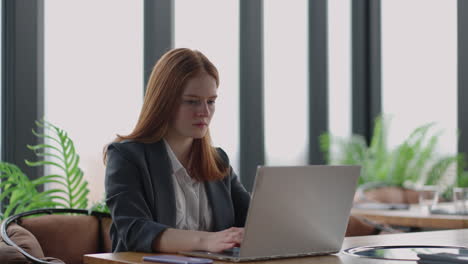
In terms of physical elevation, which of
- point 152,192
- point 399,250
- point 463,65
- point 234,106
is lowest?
point 399,250

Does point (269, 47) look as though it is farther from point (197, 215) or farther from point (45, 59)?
point (197, 215)

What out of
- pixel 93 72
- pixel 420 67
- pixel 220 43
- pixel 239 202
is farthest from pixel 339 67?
pixel 239 202

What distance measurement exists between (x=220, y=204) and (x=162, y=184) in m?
0.28

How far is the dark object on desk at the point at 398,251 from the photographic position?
2.07 metres

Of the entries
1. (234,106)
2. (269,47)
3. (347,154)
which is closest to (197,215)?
(234,106)

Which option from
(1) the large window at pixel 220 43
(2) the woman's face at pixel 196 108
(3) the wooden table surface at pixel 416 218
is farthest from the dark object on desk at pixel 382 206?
(2) the woman's face at pixel 196 108

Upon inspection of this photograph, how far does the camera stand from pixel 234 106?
5.69m

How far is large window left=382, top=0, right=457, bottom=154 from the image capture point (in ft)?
21.2

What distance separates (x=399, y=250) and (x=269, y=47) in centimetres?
392

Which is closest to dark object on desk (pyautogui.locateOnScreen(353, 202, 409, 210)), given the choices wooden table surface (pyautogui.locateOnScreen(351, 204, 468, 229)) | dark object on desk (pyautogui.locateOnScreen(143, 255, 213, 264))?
wooden table surface (pyautogui.locateOnScreen(351, 204, 468, 229))

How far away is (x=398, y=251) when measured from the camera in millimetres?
2197

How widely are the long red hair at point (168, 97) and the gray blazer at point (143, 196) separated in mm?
52

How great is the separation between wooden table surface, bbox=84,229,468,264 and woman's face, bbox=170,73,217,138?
0.57 m

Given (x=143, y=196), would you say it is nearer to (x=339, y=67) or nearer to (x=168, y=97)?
(x=168, y=97)
